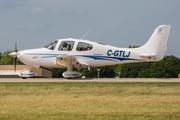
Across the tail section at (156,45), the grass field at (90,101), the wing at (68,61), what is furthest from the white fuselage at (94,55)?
the grass field at (90,101)

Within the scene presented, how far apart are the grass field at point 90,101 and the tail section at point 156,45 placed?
4683 mm

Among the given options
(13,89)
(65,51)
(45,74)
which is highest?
(65,51)

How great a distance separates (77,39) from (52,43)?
1.73 meters

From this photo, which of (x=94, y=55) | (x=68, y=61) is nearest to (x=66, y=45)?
(x=68, y=61)

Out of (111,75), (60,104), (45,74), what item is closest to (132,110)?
(60,104)

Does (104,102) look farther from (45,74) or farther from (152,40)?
(45,74)

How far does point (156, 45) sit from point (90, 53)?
175 inches

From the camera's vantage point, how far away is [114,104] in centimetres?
874

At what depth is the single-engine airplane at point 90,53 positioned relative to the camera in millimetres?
16703

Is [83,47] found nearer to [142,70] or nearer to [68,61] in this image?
[68,61]

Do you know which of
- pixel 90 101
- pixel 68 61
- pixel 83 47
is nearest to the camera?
pixel 90 101

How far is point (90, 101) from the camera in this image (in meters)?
9.23

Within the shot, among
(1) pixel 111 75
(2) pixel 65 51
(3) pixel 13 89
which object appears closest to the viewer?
(3) pixel 13 89

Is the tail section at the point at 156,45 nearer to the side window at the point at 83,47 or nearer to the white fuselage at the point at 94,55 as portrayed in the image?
the white fuselage at the point at 94,55
